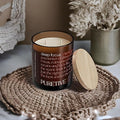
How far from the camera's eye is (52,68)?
615 mm

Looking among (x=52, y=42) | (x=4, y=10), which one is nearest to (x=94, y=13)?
(x=52, y=42)

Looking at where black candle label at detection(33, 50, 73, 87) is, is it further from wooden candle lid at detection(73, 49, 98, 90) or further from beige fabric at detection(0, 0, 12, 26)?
beige fabric at detection(0, 0, 12, 26)

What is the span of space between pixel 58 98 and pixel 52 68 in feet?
A: 0.20

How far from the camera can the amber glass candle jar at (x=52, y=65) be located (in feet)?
2.00

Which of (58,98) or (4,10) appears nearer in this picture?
(58,98)

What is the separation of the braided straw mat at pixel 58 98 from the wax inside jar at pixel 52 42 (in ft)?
0.27

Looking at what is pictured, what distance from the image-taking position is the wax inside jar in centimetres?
66

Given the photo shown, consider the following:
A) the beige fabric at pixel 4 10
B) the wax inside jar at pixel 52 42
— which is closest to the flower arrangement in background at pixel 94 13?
the wax inside jar at pixel 52 42

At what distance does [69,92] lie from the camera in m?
0.63

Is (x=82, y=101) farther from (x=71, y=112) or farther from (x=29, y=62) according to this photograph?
(x=29, y=62)

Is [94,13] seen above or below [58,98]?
above

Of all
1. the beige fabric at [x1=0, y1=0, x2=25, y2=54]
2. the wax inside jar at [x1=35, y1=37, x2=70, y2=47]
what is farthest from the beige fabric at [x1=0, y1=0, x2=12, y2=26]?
the wax inside jar at [x1=35, y1=37, x2=70, y2=47]

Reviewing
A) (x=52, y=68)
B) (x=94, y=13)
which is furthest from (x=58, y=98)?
(x=94, y=13)

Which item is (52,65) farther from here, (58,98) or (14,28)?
(14,28)
